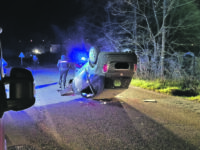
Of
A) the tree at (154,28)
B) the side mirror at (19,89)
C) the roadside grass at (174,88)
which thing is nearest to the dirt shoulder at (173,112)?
the roadside grass at (174,88)

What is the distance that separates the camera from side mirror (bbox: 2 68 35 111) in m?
1.51

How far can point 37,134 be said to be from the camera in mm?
4359

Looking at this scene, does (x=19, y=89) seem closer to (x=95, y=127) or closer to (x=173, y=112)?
(x=95, y=127)

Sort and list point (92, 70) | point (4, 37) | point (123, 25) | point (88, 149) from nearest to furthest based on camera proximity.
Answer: point (88, 149) < point (92, 70) < point (123, 25) < point (4, 37)

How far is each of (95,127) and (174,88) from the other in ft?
18.4

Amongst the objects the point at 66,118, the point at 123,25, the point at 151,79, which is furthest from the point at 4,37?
the point at 66,118

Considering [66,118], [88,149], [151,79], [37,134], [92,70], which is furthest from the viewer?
[151,79]

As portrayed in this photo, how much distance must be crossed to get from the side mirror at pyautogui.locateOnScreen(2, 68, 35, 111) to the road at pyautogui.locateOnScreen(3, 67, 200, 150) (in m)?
2.46

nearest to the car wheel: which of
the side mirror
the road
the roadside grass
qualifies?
the road

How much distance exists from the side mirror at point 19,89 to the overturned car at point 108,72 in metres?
4.21

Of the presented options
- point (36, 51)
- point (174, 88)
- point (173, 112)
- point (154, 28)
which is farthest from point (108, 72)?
point (36, 51)

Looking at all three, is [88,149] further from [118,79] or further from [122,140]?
[118,79]

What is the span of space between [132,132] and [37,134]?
2.20m

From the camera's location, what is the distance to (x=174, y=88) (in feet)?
29.5
